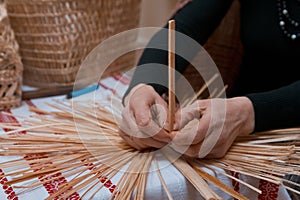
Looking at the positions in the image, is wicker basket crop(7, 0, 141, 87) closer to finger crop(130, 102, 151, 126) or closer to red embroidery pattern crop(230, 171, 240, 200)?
finger crop(130, 102, 151, 126)

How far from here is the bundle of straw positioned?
2.12 feet

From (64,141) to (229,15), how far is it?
1.96 feet

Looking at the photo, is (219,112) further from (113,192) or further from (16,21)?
(16,21)

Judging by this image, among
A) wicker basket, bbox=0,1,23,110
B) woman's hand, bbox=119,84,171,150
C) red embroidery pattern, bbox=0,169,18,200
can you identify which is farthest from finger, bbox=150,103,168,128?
wicker basket, bbox=0,1,23,110

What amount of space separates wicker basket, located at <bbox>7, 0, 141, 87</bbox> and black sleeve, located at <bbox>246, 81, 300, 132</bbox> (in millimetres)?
482

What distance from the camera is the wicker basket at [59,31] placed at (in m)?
1.03

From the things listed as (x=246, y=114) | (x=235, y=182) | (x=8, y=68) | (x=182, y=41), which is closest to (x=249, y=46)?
(x=182, y=41)

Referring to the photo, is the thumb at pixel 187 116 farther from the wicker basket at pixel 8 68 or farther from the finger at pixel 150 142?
the wicker basket at pixel 8 68

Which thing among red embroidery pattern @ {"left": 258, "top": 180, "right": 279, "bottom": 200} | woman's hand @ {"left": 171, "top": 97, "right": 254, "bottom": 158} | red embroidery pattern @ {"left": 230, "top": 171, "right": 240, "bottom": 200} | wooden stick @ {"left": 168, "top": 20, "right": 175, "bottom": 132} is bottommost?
red embroidery pattern @ {"left": 258, "top": 180, "right": 279, "bottom": 200}

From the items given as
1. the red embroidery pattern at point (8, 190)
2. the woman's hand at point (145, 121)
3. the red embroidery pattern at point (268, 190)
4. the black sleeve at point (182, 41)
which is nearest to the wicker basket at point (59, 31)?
the black sleeve at point (182, 41)

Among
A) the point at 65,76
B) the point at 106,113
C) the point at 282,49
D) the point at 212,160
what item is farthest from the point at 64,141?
the point at 282,49

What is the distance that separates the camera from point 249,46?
3.33 ft

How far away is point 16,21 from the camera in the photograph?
3.46 ft

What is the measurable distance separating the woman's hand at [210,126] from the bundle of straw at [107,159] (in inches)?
1.0
